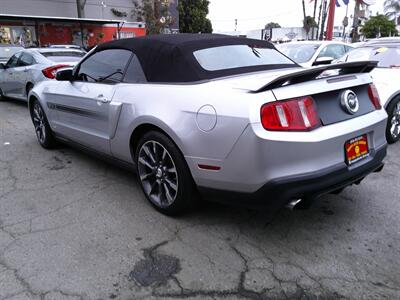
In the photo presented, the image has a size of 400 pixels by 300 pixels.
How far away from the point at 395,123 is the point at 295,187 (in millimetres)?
3718

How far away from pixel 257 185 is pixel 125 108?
1554 mm

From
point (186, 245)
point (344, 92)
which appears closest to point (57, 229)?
point (186, 245)

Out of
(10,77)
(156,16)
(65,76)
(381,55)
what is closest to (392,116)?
(381,55)

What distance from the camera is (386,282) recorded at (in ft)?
8.15

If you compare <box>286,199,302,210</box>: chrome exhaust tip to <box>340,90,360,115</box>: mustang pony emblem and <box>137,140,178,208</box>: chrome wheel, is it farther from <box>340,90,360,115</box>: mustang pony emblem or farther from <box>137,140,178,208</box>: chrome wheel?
<box>137,140,178,208</box>: chrome wheel

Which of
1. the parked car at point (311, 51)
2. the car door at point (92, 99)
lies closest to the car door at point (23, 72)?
the car door at point (92, 99)

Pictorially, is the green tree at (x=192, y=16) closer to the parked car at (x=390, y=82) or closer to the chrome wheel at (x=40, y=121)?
the parked car at (x=390, y=82)

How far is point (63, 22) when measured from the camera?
95.4 feet

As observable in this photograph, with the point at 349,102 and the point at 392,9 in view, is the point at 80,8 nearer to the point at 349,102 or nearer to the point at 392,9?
the point at 349,102

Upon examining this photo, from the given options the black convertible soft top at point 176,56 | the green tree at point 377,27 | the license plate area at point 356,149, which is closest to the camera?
the license plate area at point 356,149

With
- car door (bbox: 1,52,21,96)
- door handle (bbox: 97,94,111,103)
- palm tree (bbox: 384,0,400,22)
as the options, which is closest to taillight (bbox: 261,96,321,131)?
door handle (bbox: 97,94,111,103)

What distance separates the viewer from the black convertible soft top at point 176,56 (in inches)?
127

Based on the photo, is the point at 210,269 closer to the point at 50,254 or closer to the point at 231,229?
the point at 231,229

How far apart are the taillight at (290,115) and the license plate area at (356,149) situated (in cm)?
35
